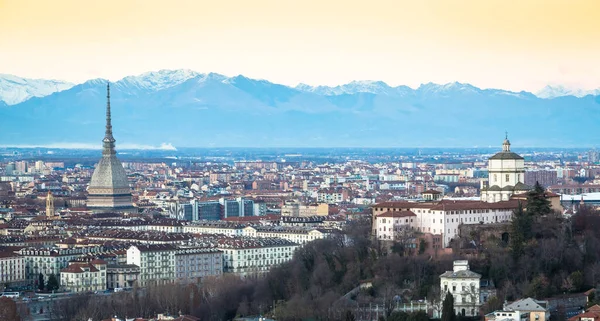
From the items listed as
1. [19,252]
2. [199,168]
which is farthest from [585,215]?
[199,168]

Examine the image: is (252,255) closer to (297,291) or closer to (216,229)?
(216,229)

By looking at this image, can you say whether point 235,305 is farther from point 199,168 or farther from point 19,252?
point 199,168

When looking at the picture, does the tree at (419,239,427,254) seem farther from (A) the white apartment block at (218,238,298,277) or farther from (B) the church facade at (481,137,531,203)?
(A) the white apartment block at (218,238,298,277)

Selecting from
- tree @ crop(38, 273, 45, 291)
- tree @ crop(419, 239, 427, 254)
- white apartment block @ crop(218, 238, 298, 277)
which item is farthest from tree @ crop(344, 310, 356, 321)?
tree @ crop(38, 273, 45, 291)

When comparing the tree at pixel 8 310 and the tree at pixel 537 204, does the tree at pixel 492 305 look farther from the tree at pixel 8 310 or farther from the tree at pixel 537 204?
the tree at pixel 8 310

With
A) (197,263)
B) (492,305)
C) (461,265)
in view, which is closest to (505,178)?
(461,265)

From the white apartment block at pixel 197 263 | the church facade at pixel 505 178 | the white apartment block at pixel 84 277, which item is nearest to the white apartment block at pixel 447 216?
the church facade at pixel 505 178
